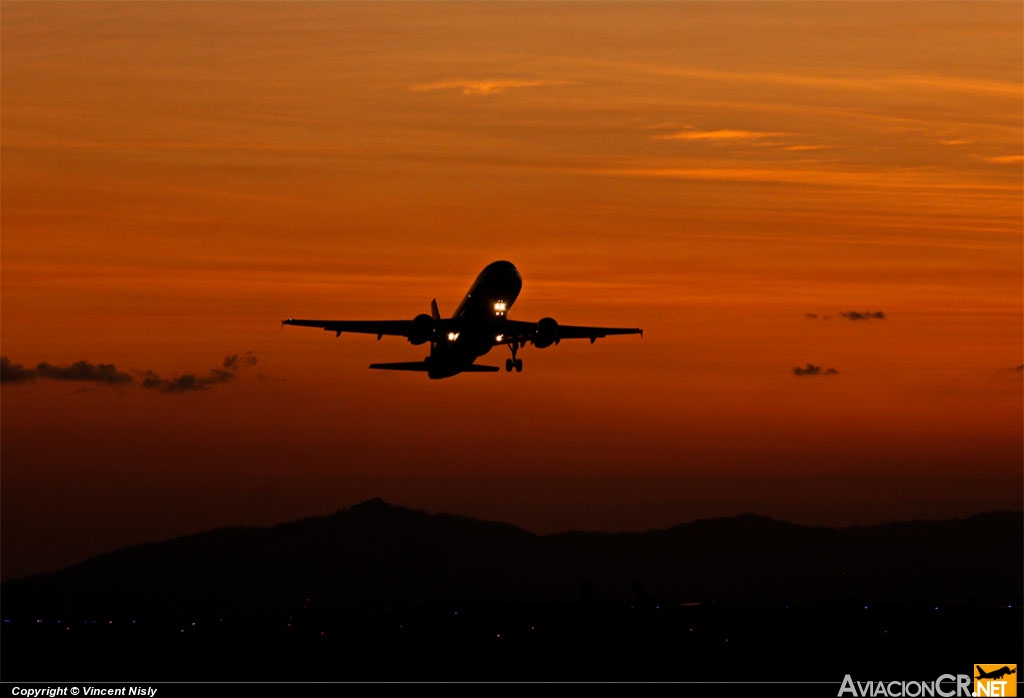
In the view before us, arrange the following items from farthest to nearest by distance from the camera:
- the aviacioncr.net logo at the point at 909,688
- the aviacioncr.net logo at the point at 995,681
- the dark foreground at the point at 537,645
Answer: the dark foreground at the point at 537,645 → the aviacioncr.net logo at the point at 995,681 → the aviacioncr.net logo at the point at 909,688

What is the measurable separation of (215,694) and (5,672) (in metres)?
22.1

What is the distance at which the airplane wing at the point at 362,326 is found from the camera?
134 m

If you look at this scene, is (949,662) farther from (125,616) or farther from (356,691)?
(125,616)

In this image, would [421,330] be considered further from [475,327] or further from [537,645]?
[537,645]

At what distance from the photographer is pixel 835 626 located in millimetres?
148625

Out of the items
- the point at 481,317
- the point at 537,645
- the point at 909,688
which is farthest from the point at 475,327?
the point at 909,688

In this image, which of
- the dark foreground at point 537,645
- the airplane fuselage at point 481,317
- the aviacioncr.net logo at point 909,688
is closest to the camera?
the aviacioncr.net logo at point 909,688

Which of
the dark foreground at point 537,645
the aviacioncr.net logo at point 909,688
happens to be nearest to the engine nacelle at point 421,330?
the dark foreground at point 537,645

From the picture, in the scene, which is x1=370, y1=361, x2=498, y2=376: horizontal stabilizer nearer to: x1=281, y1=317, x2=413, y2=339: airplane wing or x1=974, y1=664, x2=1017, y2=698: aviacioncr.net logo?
x1=281, y1=317, x2=413, y2=339: airplane wing

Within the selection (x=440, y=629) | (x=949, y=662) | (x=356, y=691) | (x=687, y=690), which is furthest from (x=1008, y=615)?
(x=356, y=691)

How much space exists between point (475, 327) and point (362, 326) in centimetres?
1076

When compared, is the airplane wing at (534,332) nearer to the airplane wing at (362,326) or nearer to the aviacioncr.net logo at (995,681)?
the airplane wing at (362,326)

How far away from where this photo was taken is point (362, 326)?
13575cm

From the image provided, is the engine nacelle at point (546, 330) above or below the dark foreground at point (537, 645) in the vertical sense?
above
